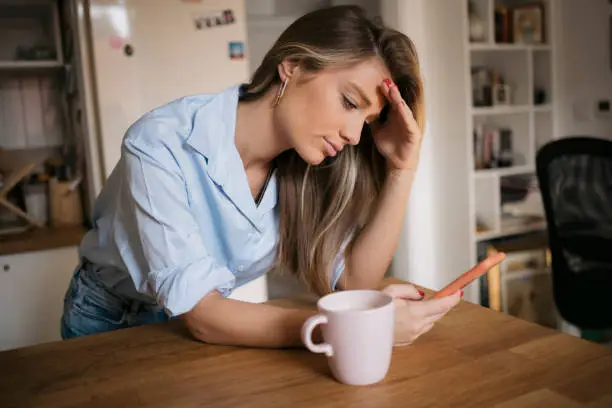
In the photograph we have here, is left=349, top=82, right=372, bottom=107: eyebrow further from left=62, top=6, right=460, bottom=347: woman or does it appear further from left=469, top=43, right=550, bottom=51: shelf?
left=469, top=43, right=550, bottom=51: shelf

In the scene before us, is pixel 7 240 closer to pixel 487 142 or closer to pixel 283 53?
pixel 283 53

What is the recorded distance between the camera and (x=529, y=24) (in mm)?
3105

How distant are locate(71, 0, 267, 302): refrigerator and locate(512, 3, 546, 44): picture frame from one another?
152 cm

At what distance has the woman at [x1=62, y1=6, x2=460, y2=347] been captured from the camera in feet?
2.76

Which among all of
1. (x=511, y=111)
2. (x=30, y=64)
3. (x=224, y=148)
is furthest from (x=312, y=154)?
(x=511, y=111)

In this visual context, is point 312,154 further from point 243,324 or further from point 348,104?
point 243,324

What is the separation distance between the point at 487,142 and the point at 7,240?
2313 mm

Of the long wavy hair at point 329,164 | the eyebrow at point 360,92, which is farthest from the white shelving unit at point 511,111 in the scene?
the eyebrow at point 360,92

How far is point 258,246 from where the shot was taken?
1061 millimetres

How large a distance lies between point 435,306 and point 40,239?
205 cm

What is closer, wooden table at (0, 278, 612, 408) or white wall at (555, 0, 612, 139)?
wooden table at (0, 278, 612, 408)

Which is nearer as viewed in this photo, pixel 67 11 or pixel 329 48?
pixel 329 48

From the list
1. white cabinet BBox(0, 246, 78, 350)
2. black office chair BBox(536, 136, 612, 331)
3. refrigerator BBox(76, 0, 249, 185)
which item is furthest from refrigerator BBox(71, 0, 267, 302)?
black office chair BBox(536, 136, 612, 331)

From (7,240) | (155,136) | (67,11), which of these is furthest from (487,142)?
(155,136)
